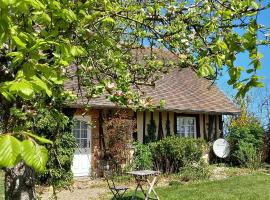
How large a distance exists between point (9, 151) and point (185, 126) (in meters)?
20.0

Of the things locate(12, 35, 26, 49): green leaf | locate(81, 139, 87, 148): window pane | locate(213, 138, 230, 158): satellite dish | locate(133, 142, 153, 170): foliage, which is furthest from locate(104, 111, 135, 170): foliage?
locate(12, 35, 26, 49): green leaf

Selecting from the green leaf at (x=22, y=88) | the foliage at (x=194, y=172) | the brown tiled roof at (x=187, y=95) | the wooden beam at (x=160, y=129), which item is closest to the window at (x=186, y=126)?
the brown tiled roof at (x=187, y=95)

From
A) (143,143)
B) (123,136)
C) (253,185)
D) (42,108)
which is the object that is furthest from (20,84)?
(143,143)

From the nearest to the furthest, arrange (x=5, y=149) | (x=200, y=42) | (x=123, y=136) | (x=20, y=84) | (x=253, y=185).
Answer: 1. (x=5, y=149)
2. (x=20, y=84)
3. (x=200, y=42)
4. (x=253, y=185)
5. (x=123, y=136)

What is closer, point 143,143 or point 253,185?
point 253,185

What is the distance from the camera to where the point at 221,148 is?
68.6 feet

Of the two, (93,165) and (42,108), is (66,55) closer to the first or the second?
(42,108)

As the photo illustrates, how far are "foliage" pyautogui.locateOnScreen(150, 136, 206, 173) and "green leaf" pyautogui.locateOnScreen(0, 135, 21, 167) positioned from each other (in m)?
→ 16.3

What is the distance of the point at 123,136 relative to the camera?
17.4 meters

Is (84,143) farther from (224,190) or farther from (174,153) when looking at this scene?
(224,190)

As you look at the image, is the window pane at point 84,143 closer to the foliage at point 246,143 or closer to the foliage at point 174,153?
the foliage at point 174,153

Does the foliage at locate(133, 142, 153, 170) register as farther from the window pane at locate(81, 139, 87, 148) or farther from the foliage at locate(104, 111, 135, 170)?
the window pane at locate(81, 139, 87, 148)

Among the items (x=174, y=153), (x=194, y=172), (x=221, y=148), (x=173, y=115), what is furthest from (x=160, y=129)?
(x=194, y=172)

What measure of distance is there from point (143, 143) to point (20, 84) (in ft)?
57.5
